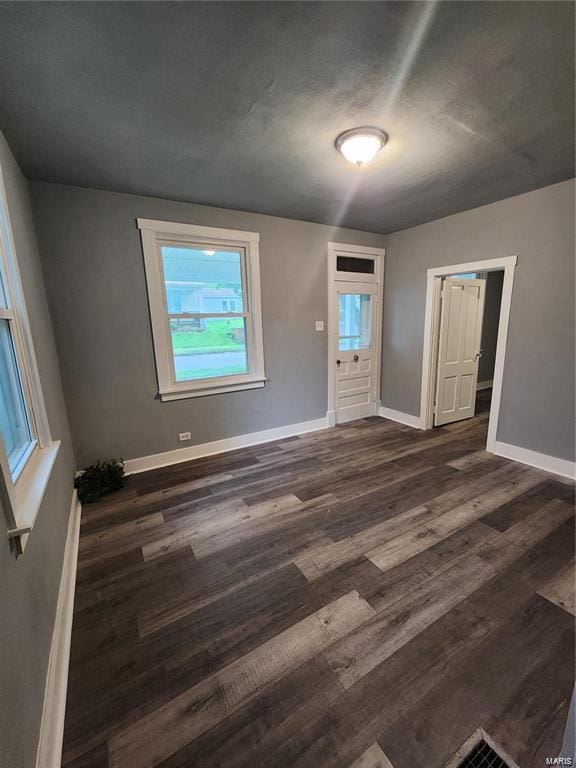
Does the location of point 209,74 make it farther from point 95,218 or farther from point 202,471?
point 202,471

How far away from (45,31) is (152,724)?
8.85 ft

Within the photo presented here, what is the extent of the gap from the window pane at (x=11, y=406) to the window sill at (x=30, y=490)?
9cm

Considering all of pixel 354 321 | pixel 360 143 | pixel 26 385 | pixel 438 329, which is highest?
pixel 360 143

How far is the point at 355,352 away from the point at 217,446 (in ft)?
7.49

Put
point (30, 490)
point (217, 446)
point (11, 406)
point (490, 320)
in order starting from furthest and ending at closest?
point (490, 320) → point (217, 446) → point (11, 406) → point (30, 490)

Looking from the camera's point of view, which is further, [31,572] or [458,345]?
[458,345]

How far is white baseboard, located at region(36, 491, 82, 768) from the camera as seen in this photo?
1.01 meters

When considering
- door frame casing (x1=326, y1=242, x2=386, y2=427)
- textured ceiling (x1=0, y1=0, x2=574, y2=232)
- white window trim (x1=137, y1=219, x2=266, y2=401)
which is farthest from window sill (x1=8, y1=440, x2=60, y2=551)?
door frame casing (x1=326, y1=242, x2=386, y2=427)

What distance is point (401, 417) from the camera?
436 cm

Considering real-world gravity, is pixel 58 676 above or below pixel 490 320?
below

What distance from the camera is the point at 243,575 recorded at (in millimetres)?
1788

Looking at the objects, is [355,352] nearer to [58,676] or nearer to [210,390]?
[210,390]

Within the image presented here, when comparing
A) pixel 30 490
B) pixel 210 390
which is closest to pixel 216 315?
pixel 210 390

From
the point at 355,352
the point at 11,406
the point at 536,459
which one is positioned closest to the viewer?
the point at 11,406
